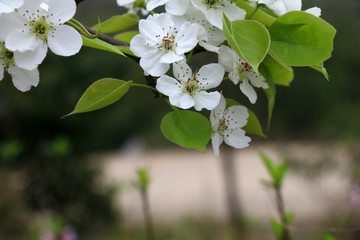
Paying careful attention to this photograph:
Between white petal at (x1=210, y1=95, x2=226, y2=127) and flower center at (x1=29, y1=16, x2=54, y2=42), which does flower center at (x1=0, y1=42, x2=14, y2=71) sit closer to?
flower center at (x1=29, y1=16, x2=54, y2=42)

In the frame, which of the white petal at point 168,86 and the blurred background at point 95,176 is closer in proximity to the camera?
the white petal at point 168,86

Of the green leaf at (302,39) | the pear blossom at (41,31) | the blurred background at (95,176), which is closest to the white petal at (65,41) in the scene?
the pear blossom at (41,31)

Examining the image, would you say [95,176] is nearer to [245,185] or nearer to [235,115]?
[245,185]

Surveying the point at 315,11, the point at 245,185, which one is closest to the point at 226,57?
the point at 315,11

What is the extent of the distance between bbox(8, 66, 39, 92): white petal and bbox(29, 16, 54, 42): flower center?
0.04m

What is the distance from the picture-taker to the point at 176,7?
464 mm

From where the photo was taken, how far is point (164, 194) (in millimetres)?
6117

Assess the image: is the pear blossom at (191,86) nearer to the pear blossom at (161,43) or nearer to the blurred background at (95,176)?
the pear blossom at (161,43)

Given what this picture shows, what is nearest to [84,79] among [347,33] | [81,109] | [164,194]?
[164,194]

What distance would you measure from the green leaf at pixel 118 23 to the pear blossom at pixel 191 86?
0.21 metres

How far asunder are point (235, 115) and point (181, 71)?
0.08m

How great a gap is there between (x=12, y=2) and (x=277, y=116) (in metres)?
8.90

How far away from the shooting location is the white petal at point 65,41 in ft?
1.40

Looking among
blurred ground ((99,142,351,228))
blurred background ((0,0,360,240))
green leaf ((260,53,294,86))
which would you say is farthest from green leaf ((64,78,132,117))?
blurred ground ((99,142,351,228))
